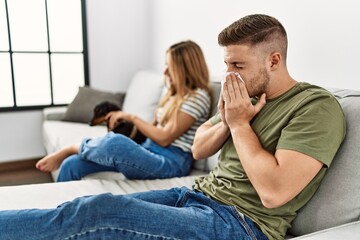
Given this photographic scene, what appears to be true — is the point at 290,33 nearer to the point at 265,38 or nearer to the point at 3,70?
the point at 265,38

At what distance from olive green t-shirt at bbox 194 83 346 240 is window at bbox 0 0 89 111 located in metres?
2.57

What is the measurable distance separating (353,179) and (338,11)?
803mm

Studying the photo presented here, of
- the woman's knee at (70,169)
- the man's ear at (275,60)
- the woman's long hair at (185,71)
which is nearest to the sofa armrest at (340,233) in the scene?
the man's ear at (275,60)


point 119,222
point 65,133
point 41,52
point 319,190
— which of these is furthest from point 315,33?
point 41,52

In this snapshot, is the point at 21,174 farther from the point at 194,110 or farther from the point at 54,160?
the point at 194,110

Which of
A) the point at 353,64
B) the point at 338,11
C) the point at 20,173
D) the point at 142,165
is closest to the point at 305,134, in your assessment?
the point at 353,64

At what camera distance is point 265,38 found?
118 cm

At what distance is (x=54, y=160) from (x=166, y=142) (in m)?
0.67

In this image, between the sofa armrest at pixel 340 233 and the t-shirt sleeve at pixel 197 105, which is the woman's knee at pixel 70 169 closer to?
the t-shirt sleeve at pixel 197 105

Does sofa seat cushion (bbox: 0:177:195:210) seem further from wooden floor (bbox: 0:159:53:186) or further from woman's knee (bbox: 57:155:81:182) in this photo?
wooden floor (bbox: 0:159:53:186)

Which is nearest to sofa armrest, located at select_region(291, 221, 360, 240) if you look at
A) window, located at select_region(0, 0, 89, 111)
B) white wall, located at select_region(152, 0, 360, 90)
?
white wall, located at select_region(152, 0, 360, 90)

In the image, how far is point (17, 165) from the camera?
3287 mm

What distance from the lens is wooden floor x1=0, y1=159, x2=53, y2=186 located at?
2957 mm

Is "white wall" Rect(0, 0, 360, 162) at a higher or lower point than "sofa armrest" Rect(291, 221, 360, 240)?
higher
